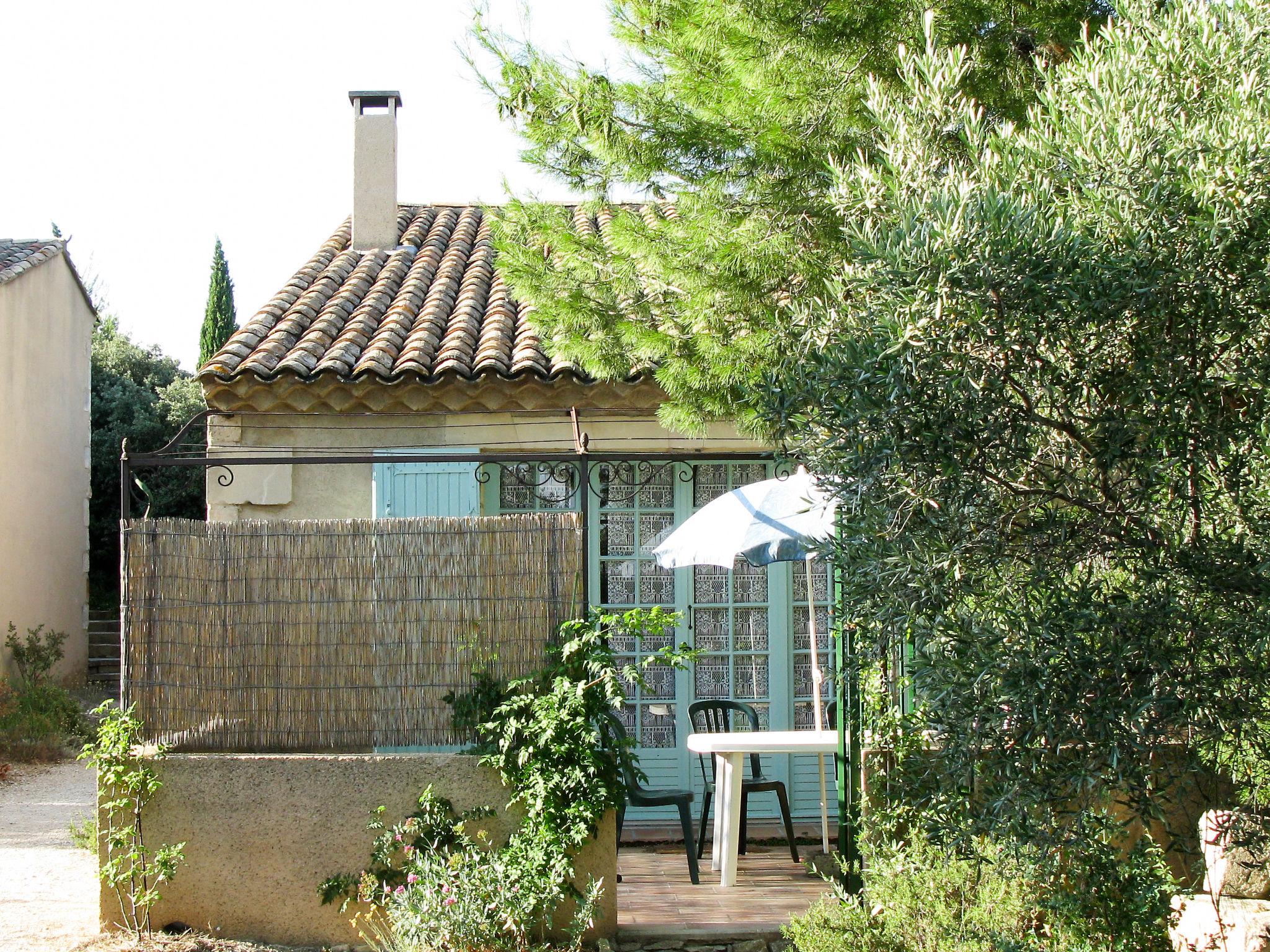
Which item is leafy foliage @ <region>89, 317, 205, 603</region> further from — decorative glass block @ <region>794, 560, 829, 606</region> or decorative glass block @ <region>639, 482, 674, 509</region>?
decorative glass block @ <region>794, 560, 829, 606</region>

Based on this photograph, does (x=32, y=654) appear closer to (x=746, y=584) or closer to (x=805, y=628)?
(x=746, y=584)

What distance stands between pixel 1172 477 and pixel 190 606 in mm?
4173

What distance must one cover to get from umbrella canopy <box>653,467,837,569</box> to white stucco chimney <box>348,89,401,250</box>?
590cm

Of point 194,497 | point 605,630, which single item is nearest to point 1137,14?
point 605,630

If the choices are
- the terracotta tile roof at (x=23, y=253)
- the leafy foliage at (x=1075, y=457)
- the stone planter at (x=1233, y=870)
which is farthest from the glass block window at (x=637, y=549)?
the terracotta tile roof at (x=23, y=253)

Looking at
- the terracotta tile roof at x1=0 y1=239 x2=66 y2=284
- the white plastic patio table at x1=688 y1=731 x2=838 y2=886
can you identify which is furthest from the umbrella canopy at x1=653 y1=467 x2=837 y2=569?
the terracotta tile roof at x1=0 y1=239 x2=66 y2=284

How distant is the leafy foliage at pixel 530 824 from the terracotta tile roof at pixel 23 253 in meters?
11.7

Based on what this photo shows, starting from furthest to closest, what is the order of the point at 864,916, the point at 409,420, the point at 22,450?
the point at 22,450, the point at 409,420, the point at 864,916

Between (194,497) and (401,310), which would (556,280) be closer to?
(401,310)

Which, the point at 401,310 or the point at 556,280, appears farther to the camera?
the point at 401,310

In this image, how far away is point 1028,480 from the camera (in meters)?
3.16

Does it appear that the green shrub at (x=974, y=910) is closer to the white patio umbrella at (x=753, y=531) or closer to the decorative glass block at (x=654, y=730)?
the white patio umbrella at (x=753, y=531)

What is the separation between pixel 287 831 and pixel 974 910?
2922mm

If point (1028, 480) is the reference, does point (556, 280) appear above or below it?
above
